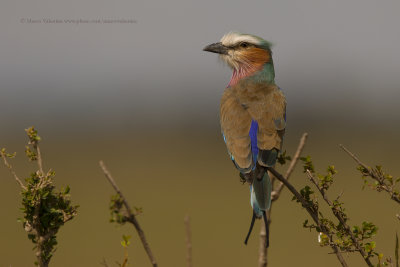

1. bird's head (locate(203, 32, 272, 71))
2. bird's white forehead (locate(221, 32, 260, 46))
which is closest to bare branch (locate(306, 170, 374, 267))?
bird's head (locate(203, 32, 272, 71))

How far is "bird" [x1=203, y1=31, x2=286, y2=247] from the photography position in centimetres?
416

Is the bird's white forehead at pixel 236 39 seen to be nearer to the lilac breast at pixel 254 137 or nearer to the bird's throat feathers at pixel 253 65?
the bird's throat feathers at pixel 253 65

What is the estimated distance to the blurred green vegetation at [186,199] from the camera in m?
17.0

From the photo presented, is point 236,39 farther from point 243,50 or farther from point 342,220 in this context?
point 342,220

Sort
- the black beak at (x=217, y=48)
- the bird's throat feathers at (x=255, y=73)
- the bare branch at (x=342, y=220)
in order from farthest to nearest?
the black beak at (x=217, y=48)
the bird's throat feathers at (x=255, y=73)
the bare branch at (x=342, y=220)

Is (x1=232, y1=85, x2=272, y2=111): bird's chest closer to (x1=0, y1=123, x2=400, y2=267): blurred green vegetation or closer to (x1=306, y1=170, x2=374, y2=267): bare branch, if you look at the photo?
(x1=306, y1=170, x2=374, y2=267): bare branch

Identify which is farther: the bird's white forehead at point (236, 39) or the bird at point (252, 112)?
the bird's white forehead at point (236, 39)

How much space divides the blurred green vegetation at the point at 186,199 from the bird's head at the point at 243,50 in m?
5.78

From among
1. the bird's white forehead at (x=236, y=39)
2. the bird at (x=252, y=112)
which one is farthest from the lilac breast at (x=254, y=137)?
the bird's white forehead at (x=236, y=39)

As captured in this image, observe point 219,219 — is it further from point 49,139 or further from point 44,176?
point 49,139

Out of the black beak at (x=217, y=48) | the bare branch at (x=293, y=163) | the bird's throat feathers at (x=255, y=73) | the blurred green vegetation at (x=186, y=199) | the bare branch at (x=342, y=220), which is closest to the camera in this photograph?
the bare branch at (x=342, y=220)

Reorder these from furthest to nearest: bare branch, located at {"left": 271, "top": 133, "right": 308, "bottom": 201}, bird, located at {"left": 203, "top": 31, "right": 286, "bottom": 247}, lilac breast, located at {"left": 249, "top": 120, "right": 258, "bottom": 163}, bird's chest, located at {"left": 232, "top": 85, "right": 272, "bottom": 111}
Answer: bird's chest, located at {"left": 232, "top": 85, "right": 272, "bottom": 111}
lilac breast, located at {"left": 249, "top": 120, "right": 258, "bottom": 163}
bird, located at {"left": 203, "top": 31, "right": 286, "bottom": 247}
bare branch, located at {"left": 271, "top": 133, "right": 308, "bottom": 201}

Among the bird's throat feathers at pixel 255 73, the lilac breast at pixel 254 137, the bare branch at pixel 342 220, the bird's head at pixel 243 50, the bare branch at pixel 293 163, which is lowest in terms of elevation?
the bare branch at pixel 342 220

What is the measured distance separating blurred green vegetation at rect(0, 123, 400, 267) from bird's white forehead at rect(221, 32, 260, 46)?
583 cm
